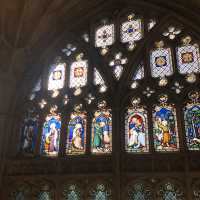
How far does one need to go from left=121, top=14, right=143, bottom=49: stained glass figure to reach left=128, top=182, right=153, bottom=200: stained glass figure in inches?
168

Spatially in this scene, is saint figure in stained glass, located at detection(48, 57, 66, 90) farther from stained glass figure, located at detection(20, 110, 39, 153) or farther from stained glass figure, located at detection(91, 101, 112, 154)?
stained glass figure, located at detection(91, 101, 112, 154)

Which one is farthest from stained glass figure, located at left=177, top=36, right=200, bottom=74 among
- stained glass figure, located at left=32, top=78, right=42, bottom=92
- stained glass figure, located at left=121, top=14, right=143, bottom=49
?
stained glass figure, located at left=32, top=78, right=42, bottom=92

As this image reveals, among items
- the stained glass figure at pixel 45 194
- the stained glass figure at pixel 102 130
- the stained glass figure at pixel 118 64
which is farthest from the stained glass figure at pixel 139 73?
the stained glass figure at pixel 45 194

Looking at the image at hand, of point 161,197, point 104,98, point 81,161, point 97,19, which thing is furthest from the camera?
point 97,19

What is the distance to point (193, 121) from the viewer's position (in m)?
10.0

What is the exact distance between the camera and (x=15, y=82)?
11.6 meters

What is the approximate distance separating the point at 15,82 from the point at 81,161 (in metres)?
3.25

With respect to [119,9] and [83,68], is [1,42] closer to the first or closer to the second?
[83,68]

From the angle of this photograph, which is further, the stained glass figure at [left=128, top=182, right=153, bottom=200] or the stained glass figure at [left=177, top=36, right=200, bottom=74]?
the stained glass figure at [left=177, top=36, right=200, bottom=74]

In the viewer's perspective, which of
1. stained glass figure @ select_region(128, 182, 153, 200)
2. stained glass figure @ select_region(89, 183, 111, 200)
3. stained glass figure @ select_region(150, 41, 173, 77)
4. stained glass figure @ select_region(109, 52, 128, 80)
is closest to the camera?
stained glass figure @ select_region(128, 182, 153, 200)

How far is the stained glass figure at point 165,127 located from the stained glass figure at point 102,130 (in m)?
1.19

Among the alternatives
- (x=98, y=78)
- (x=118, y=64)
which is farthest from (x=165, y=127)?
(x=98, y=78)

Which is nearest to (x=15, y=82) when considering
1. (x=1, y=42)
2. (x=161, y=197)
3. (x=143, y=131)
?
(x=1, y=42)

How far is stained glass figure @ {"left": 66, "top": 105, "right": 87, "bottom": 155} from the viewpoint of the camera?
34.2 ft
